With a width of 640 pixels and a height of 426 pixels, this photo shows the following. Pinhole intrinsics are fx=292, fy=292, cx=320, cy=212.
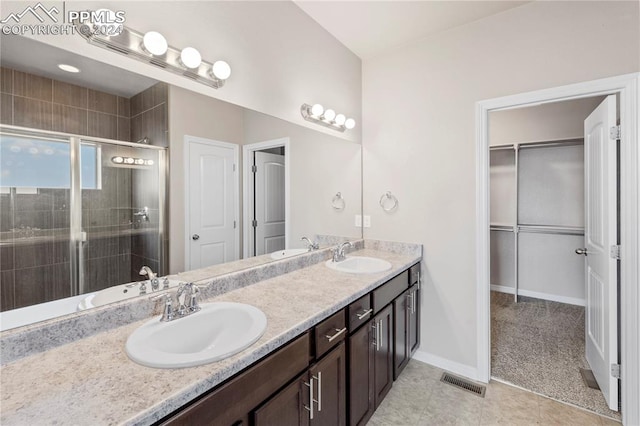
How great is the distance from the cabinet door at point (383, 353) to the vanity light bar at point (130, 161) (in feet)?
4.75

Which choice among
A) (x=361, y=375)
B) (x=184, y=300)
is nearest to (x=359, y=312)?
(x=361, y=375)

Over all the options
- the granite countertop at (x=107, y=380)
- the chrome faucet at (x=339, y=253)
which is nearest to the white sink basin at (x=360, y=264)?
the chrome faucet at (x=339, y=253)

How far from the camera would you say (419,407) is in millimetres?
1938

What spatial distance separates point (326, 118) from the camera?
2.29 m

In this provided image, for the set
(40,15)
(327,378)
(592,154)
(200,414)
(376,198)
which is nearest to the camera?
(200,414)

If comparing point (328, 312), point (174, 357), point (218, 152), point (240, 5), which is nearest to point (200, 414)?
point (174, 357)

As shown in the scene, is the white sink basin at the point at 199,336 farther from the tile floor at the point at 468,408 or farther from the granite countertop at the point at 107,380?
the tile floor at the point at 468,408

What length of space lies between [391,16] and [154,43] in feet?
5.49

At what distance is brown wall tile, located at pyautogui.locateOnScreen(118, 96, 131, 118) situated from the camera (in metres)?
1.18

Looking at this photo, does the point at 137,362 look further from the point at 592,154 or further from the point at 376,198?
the point at 592,154

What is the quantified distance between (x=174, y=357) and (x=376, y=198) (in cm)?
209

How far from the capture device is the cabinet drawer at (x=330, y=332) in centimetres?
129

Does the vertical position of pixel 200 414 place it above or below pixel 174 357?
below

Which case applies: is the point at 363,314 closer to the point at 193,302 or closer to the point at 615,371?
the point at 193,302
